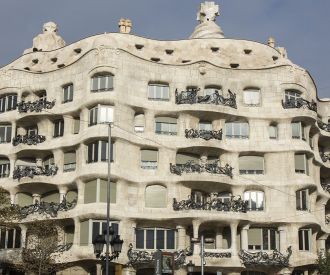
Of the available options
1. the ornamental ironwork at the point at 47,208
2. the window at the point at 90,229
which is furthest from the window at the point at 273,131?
the ornamental ironwork at the point at 47,208

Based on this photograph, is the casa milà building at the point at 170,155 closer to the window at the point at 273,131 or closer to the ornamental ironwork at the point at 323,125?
the window at the point at 273,131

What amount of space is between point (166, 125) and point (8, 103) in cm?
1354

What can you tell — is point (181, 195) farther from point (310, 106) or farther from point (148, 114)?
point (310, 106)

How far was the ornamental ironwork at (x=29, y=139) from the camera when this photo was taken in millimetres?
50594

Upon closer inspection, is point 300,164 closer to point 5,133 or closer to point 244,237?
point 244,237

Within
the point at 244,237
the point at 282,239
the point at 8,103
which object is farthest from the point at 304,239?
the point at 8,103

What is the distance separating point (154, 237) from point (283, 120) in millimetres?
13685

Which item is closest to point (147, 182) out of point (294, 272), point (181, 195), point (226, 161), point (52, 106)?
point (181, 195)

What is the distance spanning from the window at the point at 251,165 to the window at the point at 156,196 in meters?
6.54

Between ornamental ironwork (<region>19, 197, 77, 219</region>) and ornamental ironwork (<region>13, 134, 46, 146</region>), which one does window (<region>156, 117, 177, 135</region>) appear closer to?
ornamental ironwork (<region>19, 197, 77, 219</region>)

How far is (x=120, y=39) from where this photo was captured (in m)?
52.9

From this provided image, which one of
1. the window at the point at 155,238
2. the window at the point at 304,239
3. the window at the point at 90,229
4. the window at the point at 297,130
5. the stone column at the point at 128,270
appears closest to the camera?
the window at the point at 90,229

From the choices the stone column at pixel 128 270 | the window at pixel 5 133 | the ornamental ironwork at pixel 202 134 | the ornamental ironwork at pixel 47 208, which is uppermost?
the window at pixel 5 133

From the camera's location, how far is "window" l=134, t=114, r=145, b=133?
49.2m
